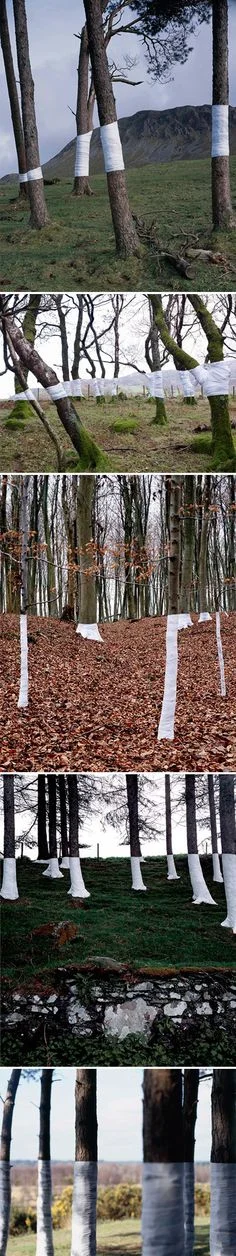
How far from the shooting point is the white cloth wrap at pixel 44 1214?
30.3 ft

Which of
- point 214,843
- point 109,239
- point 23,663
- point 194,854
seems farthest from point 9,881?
point 109,239

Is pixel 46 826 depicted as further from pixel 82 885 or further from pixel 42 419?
pixel 42 419

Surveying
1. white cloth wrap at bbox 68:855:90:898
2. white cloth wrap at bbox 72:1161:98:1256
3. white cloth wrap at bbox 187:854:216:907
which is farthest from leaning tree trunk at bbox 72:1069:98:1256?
white cloth wrap at bbox 187:854:216:907

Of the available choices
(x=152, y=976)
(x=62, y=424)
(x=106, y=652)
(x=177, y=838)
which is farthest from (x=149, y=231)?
(x=152, y=976)

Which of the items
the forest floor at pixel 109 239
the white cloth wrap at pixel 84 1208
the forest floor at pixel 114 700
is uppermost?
the forest floor at pixel 109 239

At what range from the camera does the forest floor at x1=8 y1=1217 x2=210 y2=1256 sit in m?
9.11

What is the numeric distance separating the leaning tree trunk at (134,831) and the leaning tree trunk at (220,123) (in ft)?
16.0

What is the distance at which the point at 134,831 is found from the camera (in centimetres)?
1113

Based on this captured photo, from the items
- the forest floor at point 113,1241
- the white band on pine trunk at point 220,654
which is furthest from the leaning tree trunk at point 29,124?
the forest floor at point 113,1241

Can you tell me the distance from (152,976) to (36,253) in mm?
5972

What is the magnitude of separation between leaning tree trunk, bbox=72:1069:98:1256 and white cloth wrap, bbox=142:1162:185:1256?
448 millimetres

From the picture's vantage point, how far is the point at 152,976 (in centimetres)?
1005

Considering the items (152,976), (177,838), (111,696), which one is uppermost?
(111,696)

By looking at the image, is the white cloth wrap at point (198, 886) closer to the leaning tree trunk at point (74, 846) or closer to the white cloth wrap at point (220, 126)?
the leaning tree trunk at point (74, 846)
